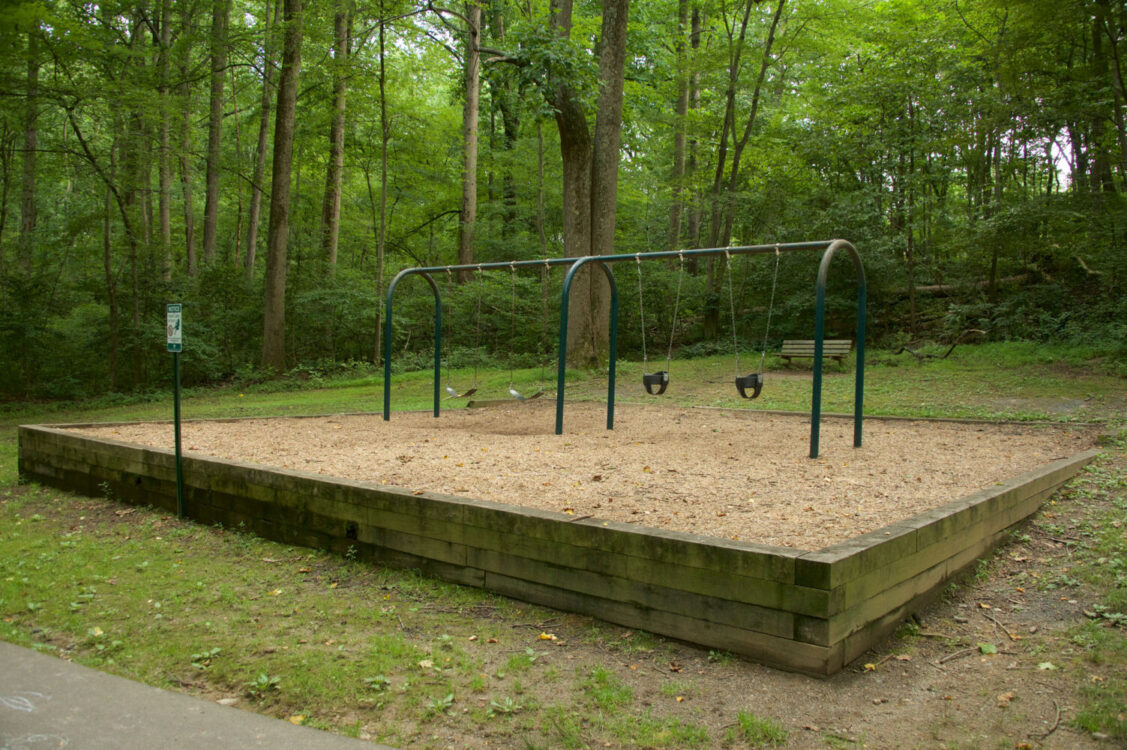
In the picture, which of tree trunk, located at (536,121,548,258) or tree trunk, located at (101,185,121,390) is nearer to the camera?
tree trunk, located at (101,185,121,390)

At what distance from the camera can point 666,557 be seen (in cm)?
354

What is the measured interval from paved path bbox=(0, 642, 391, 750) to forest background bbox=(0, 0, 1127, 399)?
32.9 ft

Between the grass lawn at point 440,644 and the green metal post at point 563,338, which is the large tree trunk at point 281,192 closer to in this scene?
the green metal post at point 563,338

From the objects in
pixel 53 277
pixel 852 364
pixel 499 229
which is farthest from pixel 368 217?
pixel 852 364

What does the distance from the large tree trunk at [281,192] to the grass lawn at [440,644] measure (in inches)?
428

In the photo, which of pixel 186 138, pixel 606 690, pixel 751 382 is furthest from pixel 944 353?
pixel 186 138

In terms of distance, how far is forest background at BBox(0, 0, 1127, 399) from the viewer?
13.8 meters

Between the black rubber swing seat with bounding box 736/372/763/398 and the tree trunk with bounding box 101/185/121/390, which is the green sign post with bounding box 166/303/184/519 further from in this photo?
the tree trunk with bounding box 101/185/121/390

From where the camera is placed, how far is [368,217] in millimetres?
23891

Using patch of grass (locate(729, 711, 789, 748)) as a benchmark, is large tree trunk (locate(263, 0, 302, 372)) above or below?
above

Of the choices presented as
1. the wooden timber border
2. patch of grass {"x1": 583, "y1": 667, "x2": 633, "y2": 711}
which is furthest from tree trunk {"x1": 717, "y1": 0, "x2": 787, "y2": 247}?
patch of grass {"x1": 583, "y1": 667, "x2": 633, "y2": 711}

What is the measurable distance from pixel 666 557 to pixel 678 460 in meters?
2.93

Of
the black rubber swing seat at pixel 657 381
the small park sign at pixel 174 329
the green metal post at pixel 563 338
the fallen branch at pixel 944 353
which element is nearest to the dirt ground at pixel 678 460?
the green metal post at pixel 563 338

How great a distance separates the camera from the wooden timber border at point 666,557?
323 centimetres
